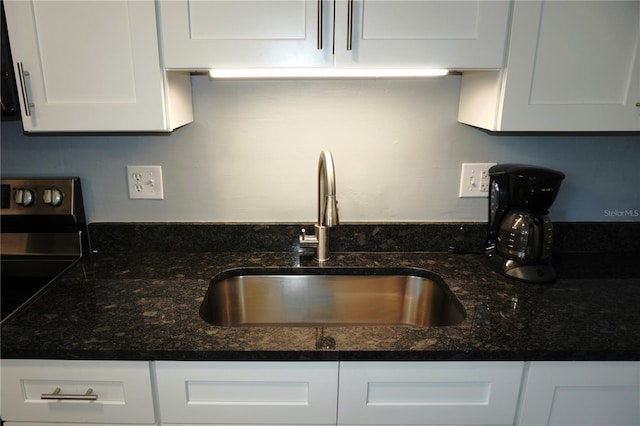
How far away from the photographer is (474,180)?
4.89ft

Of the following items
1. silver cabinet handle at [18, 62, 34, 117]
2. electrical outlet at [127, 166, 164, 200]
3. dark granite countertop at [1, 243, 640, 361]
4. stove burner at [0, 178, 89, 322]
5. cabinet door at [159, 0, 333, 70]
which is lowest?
dark granite countertop at [1, 243, 640, 361]

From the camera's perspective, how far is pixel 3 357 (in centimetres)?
99

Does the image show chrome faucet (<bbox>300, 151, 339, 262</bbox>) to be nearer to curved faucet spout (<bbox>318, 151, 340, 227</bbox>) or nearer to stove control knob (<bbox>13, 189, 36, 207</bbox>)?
curved faucet spout (<bbox>318, 151, 340, 227</bbox>)

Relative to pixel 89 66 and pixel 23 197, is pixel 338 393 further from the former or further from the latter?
pixel 23 197

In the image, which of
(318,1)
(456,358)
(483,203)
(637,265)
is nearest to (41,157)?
(318,1)

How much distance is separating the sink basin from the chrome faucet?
0.08 metres

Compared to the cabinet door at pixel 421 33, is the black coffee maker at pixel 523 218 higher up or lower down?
lower down

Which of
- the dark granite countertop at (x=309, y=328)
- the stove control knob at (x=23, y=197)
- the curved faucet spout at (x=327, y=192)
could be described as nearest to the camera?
the dark granite countertop at (x=309, y=328)

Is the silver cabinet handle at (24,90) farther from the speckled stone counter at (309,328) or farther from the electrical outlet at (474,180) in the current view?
the electrical outlet at (474,180)

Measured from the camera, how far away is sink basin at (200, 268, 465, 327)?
1404 mm

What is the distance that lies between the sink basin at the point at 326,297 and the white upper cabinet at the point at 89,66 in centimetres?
59

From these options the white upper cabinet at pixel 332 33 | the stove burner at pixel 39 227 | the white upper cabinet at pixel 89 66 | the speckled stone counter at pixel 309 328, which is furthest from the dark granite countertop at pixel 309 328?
the white upper cabinet at pixel 332 33

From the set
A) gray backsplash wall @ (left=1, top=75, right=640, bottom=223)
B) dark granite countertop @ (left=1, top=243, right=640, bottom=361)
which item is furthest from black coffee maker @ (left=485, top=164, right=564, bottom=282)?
gray backsplash wall @ (left=1, top=75, right=640, bottom=223)

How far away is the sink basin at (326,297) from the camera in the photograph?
1.40 m
